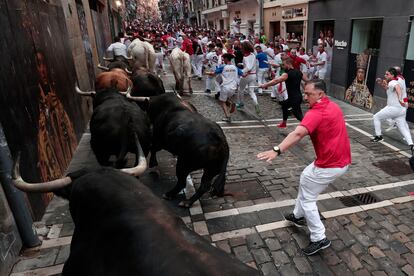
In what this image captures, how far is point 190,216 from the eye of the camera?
5332mm

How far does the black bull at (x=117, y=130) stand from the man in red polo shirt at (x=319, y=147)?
271 cm

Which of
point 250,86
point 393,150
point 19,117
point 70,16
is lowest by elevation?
point 393,150

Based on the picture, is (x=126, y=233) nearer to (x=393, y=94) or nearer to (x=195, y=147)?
(x=195, y=147)

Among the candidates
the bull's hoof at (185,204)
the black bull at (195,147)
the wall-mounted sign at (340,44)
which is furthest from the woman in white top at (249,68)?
the bull's hoof at (185,204)

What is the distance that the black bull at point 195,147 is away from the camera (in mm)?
5117

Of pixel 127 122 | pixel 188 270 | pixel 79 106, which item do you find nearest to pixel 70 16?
pixel 79 106

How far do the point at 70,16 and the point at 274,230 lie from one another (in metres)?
8.80

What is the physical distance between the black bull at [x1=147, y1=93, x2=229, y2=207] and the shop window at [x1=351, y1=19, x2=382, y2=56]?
9.18 metres

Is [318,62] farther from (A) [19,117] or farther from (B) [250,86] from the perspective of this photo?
(A) [19,117]

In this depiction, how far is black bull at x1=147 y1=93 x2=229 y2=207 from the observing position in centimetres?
512

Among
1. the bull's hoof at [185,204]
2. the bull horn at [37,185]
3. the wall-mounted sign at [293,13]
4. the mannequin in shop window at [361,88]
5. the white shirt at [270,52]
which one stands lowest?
the bull's hoof at [185,204]

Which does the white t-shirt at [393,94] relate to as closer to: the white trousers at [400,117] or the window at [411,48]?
the white trousers at [400,117]

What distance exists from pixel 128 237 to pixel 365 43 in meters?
13.0

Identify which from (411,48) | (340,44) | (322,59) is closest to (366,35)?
(340,44)
